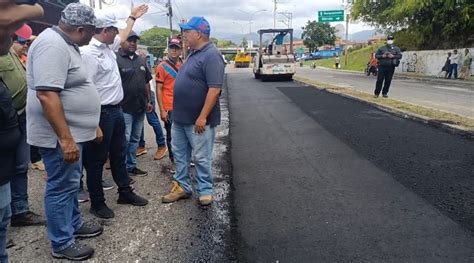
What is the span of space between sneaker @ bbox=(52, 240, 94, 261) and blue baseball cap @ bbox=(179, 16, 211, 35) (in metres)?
2.18

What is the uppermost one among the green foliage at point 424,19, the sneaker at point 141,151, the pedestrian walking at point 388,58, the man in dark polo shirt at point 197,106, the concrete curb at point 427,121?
the green foliage at point 424,19

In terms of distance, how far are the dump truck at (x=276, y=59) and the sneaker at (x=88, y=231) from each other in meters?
17.9

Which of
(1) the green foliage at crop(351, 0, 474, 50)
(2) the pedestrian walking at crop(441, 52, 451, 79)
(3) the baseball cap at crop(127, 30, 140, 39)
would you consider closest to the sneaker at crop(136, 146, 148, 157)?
(3) the baseball cap at crop(127, 30, 140, 39)

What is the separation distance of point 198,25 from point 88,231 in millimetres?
2145

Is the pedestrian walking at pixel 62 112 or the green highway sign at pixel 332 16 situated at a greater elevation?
the green highway sign at pixel 332 16

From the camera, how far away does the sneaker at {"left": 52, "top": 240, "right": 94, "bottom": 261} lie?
2773mm

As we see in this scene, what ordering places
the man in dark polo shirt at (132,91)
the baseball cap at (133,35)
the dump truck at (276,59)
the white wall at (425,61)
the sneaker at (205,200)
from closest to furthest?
1. the sneaker at (205,200)
2. the baseball cap at (133,35)
3. the man in dark polo shirt at (132,91)
4. the dump truck at (276,59)
5. the white wall at (425,61)

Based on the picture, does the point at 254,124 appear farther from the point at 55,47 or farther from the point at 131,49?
the point at 55,47

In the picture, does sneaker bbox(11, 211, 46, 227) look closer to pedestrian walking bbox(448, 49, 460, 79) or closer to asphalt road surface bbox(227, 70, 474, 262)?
asphalt road surface bbox(227, 70, 474, 262)

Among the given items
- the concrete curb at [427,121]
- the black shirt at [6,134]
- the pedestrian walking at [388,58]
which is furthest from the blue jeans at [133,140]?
the pedestrian walking at [388,58]

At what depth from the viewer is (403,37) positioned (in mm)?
31938

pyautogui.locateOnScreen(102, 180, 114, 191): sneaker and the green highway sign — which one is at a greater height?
the green highway sign

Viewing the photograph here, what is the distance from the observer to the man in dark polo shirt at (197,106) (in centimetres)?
359

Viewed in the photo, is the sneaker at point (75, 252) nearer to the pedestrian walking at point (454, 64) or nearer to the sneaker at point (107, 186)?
the sneaker at point (107, 186)
